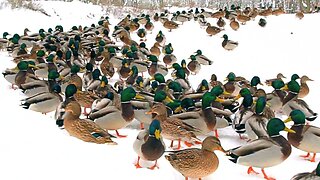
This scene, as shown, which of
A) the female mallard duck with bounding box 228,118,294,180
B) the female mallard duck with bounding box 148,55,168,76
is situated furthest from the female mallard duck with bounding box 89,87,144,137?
the female mallard duck with bounding box 148,55,168,76

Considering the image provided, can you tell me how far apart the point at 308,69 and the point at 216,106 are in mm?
6802

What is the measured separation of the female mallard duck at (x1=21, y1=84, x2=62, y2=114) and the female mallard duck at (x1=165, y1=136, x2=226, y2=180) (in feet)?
9.59

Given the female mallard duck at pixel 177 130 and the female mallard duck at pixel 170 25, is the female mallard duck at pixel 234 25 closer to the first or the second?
the female mallard duck at pixel 170 25

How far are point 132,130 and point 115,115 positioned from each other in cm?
61

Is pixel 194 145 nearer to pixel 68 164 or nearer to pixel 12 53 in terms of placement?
pixel 68 164

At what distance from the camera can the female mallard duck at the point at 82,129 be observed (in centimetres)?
565

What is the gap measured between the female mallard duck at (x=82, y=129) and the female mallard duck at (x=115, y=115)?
1.25 ft

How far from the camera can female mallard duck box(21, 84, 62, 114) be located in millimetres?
6988

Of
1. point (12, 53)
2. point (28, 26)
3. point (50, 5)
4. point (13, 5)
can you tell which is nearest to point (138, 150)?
point (12, 53)

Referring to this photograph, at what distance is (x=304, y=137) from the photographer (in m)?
5.75

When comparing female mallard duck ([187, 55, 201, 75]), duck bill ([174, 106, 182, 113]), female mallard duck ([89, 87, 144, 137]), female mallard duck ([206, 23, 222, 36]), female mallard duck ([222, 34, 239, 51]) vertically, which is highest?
duck bill ([174, 106, 182, 113])

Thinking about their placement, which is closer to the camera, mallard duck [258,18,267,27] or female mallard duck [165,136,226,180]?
female mallard duck [165,136,226,180]

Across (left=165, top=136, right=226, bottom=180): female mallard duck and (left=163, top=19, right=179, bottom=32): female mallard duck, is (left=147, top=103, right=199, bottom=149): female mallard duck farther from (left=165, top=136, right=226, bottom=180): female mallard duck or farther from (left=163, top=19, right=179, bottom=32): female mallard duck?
(left=163, top=19, right=179, bottom=32): female mallard duck

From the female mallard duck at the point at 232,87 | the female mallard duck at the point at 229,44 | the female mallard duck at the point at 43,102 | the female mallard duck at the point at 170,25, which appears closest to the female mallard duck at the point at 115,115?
the female mallard duck at the point at 43,102
